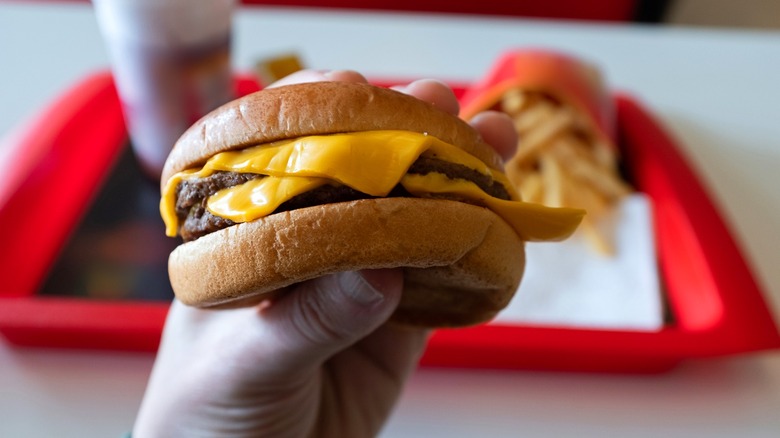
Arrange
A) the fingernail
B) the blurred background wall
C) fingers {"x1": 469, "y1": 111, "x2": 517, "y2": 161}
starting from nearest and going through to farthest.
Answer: the fingernail → fingers {"x1": 469, "y1": 111, "x2": 517, "y2": 161} → the blurred background wall

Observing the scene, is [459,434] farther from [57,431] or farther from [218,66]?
[218,66]

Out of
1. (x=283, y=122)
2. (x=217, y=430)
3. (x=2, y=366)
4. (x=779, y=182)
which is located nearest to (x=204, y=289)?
(x=283, y=122)

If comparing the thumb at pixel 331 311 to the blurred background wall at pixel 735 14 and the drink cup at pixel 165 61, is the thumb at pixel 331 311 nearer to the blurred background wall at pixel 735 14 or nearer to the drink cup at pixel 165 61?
the drink cup at pixel 165 61

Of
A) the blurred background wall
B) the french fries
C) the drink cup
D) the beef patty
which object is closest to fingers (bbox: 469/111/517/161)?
the beef patty

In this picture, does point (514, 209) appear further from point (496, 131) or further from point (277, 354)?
point (277, 354)

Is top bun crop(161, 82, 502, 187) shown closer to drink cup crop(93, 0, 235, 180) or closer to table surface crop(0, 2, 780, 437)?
table surface crop(0, 2, 780, 437)
